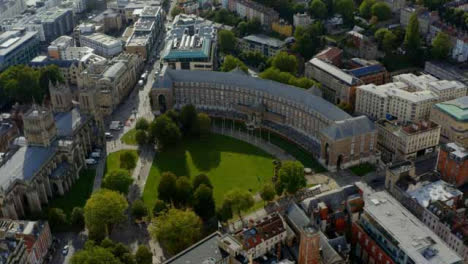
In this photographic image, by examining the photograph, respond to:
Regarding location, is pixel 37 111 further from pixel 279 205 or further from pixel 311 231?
pixel 311 231

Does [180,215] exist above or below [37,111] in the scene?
below

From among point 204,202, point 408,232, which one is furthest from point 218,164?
point 408,232

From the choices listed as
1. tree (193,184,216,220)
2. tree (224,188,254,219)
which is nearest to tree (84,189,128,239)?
tree (193,184,216,220)

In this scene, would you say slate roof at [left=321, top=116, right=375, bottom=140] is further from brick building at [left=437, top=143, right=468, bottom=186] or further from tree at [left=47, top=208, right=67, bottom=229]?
tree at [left=47, top=208, right=67, bottom=229]

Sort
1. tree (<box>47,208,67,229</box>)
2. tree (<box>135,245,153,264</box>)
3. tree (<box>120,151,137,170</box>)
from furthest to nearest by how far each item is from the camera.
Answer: tree (<box>120,151,137,170</box>) → tree (<box>47,208,67,229</box>) → tree (<box>135,245,153,264</box>)

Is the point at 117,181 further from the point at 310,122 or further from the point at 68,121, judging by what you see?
the point at 310,122

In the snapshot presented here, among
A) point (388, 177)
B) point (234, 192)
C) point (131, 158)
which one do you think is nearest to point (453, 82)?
point (388, 177)
